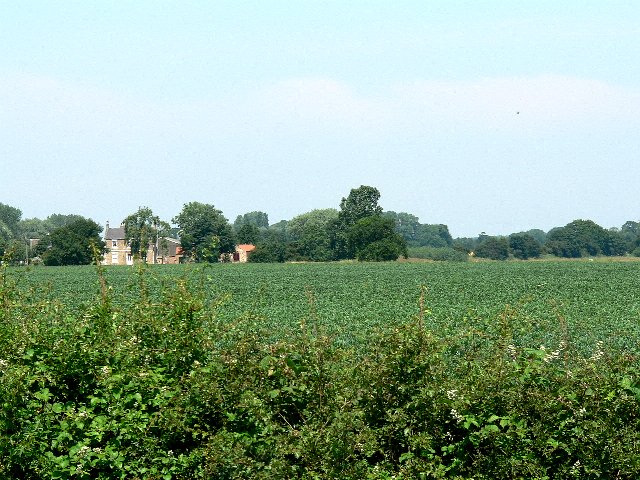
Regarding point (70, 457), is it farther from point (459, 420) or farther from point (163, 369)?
point (459, 420)

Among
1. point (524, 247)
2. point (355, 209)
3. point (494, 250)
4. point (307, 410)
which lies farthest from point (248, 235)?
point (307, 410)

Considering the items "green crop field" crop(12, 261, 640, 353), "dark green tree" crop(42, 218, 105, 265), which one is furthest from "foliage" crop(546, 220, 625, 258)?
"green crop field" crop(12, 261, 640, 353)

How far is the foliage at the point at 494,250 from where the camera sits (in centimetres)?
14812

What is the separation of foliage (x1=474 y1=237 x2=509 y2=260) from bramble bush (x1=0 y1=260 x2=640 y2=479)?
14189 cm

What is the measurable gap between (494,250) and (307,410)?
145 meters

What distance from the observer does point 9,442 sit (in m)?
7.21

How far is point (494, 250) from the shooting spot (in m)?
149

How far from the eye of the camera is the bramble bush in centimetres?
705

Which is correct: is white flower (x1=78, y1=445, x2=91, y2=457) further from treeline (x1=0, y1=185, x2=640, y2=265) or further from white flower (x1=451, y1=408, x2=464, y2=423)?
treeline (x1=0, y1=185, x2=640, y2=265)

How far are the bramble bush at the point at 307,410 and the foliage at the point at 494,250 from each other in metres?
142

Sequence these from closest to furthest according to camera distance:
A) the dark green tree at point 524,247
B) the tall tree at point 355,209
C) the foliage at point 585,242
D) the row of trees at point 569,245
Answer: the tall tree at point 355,209
the row of trees at point 569,245
the dark green tree at point 524,247
the foliage at point 585,242

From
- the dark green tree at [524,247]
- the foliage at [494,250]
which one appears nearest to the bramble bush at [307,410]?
the foliage at [494,250]

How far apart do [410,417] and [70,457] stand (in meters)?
2.89

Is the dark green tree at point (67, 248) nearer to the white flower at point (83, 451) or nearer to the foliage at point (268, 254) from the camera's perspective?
the foliage at point (268, 254)
